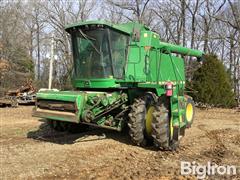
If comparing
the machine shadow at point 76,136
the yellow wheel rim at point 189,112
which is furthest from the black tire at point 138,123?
the yellow wheel rim at point 189,112

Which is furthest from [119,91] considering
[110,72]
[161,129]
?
[161,129]

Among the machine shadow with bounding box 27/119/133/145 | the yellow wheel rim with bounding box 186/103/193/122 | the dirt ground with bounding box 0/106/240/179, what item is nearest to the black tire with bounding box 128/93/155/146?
the dirt ground with bounding box 0/106/240/179

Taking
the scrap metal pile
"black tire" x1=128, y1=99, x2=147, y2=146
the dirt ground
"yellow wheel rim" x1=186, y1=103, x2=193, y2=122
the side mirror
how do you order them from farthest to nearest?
the scrap metal pile → "yellow wheel rim" x1=186, y1=103, x2=193, y2=122 → the side mirror → "black tire" x1=128, y1=99, x2=147, y2=146 → the dirt ground

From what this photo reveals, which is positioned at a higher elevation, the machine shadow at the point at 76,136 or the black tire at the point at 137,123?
the black tire at the point at 137,123

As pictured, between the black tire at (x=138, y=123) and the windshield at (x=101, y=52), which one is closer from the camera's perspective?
the black tire at (x=138, y=123)

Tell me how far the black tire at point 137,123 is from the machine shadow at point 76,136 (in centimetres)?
58

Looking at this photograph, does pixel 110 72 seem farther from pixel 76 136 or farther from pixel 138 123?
pixel 76 136

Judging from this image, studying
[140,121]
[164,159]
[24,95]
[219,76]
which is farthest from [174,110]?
[24,95]

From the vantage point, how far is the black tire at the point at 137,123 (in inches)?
325

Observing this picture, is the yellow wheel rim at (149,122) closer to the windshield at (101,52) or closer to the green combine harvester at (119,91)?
the green combine harvester at (119,91)

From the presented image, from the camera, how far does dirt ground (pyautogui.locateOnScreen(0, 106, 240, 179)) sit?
624cm

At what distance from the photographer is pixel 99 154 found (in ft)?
25.0

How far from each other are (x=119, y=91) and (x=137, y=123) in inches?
41.1

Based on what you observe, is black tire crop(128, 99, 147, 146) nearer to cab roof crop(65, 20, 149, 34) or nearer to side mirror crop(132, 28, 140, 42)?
side mirror crop(132, 28, 140, 42)
